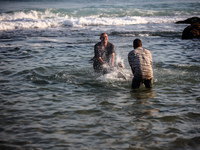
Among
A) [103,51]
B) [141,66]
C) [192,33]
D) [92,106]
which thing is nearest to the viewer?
[92,106]

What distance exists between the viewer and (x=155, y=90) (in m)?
6.63

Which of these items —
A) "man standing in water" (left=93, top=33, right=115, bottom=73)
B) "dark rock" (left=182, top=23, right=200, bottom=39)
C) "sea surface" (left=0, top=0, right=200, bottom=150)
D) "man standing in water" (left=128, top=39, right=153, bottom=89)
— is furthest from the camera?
"dark rock" (left=182, top=23, right=200, bottom=39)

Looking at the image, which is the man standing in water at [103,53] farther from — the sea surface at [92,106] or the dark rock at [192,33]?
the dark rock at [192,33]

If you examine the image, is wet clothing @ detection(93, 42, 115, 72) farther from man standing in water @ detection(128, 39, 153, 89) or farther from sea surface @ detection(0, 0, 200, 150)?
man standing in water @ detection(128, 39, 153, 89)

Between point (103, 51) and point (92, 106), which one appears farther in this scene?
point (103, 51)

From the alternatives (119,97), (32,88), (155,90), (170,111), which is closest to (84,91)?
(119,97)

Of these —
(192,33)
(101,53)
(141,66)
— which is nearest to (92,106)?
(141,66)

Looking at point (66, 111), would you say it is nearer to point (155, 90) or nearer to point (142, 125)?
point (142, 125)

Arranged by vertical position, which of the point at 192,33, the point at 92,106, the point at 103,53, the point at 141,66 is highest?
the point at 192,33

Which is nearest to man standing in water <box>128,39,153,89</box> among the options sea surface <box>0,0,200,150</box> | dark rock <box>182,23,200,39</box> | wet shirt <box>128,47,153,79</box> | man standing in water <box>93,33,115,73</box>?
wet shirt <box>128,47,153,79</box>

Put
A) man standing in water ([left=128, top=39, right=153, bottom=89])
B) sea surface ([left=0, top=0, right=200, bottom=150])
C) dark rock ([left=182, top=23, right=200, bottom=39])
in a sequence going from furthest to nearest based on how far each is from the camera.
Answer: dark rock ([left=182, top=23, right=200, bottom=39]), man standing in water ([left=128, top=39, right=153, bottom=89]), sea surface ([left=0, top=0, right=200, bottom=150])

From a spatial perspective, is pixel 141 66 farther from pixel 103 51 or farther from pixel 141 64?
pixel 103 51

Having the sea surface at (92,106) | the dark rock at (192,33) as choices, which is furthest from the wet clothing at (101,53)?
the dark rock at (192,33)

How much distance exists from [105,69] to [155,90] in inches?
77.3
